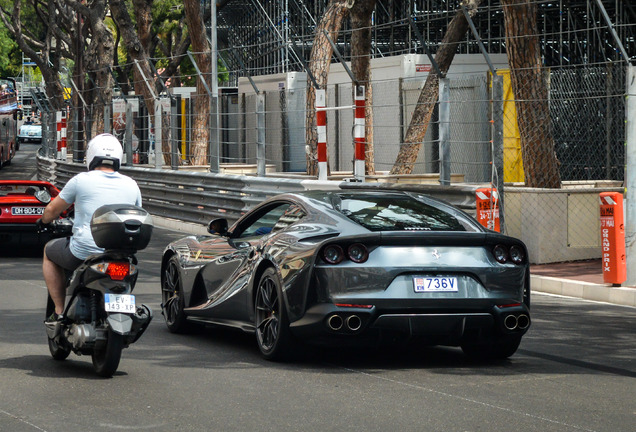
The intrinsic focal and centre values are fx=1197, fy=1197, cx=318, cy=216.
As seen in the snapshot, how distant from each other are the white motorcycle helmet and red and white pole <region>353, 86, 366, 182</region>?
9889mm

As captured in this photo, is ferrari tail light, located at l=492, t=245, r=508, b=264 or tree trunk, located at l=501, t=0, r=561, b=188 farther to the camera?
tree trunk, located at l=501, t=0, r=561, b=188

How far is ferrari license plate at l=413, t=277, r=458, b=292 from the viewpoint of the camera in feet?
25.8

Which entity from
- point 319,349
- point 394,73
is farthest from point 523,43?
point 394,73

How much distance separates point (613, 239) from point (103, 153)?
6.56 m

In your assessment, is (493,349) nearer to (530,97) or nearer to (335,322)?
(335,322)

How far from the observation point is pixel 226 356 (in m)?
8.67

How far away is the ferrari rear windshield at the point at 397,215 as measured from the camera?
323 inches

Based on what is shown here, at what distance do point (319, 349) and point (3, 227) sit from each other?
9285 mm

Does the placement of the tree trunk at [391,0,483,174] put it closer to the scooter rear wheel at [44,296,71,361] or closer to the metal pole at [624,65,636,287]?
the metal pole at [624,65,636,287]

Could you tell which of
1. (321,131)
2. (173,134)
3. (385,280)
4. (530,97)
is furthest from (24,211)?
(385,280)

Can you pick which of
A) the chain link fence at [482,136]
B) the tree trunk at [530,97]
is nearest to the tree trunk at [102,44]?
the chain link fence at [482,136]

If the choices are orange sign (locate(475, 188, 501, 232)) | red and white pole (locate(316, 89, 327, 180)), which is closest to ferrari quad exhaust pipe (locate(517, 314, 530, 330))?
orange sign (locate(475, 188, 501, 232))

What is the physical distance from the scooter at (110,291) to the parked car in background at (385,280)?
39.7 inches

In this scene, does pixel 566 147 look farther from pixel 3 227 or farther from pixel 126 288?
pixel 126 288
